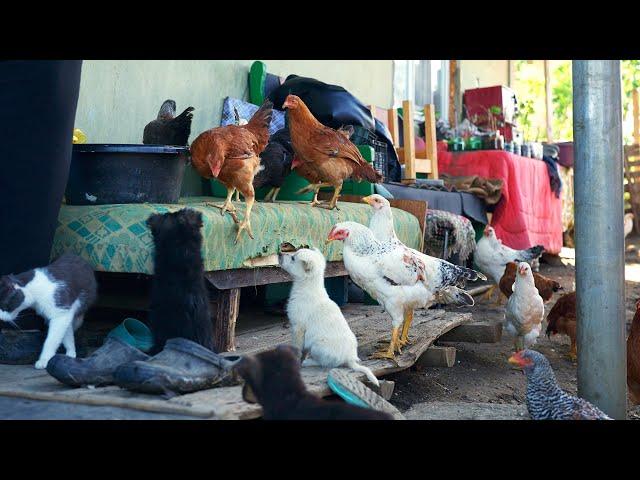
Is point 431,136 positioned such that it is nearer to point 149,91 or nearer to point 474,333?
point 149,91

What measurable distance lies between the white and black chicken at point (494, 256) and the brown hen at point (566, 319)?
5.88 ft

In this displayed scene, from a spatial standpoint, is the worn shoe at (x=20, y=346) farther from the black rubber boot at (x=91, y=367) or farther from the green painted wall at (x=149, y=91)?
the green painted wall at (x=149, y=91)

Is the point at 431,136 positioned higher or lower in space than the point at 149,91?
lower

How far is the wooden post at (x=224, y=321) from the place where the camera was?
3.61 metres

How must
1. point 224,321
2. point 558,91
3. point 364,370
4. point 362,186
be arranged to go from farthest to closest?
point 558,91, point 362,186, point 224,321, point 364,370

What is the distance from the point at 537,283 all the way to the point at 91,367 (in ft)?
15.2

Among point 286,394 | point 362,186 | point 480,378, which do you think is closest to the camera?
point 286,394

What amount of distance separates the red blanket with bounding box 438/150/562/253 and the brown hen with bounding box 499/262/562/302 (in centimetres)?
208

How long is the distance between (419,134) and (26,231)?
24.7 feet

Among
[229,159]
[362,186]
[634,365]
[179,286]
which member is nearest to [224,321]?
[179,286]

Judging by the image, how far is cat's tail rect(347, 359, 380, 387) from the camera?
309cm

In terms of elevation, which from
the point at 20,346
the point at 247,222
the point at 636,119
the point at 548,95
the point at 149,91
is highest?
the point at 548,95

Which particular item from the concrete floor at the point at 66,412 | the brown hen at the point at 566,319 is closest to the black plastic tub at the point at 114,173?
the concrete floor at the point at 66,412

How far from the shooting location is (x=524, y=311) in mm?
5191
